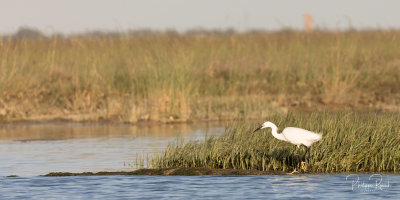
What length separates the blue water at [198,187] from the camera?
10.9 meters

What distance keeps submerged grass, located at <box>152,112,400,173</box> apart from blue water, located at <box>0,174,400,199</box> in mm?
403

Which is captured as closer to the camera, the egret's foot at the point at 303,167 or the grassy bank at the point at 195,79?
the egret's foot at the point at 303,167

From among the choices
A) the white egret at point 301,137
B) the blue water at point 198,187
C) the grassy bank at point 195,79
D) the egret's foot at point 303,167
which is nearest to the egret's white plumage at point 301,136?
the white egret at point 301,137

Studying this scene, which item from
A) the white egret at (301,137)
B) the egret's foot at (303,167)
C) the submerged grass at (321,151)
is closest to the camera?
the white egret at (301,137)

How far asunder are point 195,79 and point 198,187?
1386 cm

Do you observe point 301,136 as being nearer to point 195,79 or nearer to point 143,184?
point 143,184

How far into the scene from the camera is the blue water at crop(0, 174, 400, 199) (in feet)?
35.7

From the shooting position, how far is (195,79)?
990 inches

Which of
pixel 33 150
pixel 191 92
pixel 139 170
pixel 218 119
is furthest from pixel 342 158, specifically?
pixel 191 92

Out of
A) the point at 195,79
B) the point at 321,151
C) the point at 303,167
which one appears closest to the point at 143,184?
the point at 303,167

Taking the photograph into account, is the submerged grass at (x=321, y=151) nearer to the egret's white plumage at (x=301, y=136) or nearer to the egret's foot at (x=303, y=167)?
the egret's foot at (x=303, y=167)

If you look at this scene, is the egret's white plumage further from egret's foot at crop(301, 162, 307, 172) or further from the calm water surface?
the calm water surface

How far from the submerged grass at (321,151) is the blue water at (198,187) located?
0.40m

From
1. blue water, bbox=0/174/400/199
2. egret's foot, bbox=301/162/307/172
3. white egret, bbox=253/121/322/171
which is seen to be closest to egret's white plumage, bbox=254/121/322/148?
white egret, bbox=253/121/322/171
